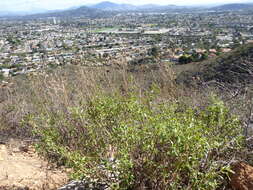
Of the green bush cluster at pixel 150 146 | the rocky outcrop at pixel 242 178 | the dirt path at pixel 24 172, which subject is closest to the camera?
the green bush cluster at pixel 150 146

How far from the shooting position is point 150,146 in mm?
2334

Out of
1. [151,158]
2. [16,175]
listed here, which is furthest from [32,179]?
[151,158]

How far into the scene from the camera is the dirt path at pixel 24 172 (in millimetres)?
4117

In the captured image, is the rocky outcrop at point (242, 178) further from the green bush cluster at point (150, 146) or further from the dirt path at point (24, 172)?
the dirt path at point (24, 172)

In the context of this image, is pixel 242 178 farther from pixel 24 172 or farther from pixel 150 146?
pixel 24 172

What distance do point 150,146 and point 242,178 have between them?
1.09 metres

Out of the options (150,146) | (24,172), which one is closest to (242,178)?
(150,146)

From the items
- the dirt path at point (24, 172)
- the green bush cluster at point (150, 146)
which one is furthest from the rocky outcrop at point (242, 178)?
the dirt path at point (24, 172)

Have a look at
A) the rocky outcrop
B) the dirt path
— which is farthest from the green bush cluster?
the dirt path

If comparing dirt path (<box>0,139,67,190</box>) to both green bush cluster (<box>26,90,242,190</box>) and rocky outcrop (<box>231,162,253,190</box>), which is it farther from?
rocky outcrop (<box>231,162,253,190</box>)

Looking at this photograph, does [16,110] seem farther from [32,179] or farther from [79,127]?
[79,127]

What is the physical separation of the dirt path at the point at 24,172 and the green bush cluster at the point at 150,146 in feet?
3.38

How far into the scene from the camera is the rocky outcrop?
2.70 metres

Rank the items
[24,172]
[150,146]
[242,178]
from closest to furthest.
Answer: [150,146] → [242,178] → [24,172]
